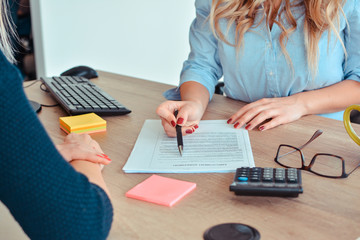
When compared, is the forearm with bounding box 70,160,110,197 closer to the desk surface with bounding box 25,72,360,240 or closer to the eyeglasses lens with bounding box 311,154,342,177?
the desk surface with bounding box 25,72,360,240

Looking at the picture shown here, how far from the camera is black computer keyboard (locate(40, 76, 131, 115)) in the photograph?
1178mm

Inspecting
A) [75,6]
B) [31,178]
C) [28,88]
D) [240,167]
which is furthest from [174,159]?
[75,6]

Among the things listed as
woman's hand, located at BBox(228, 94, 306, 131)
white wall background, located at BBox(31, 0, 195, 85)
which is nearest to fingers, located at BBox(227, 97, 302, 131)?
woman's hand, located at BBox(228, 94, 306, 131)

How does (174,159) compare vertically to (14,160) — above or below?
below

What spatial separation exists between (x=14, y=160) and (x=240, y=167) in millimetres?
435

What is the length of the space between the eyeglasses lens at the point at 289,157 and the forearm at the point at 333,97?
0.31 m

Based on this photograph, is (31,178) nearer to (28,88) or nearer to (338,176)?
(338,176)

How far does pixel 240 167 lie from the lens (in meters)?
0.84

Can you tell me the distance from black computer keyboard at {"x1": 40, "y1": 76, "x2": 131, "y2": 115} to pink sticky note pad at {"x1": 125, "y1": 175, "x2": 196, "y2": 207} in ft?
1.41

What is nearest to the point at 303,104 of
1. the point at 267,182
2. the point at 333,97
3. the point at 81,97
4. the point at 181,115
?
the point at 333,97

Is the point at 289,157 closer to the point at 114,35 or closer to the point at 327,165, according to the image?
the point at 327,165

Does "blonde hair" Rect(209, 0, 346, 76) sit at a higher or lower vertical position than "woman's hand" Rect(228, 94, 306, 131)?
higher

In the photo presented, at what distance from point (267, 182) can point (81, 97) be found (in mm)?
720

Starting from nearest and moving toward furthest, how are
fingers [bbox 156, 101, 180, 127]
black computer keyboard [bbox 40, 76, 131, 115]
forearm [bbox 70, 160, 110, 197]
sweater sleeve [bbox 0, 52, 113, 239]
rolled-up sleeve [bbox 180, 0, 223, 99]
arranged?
sweater sleeve [bbox 0, 52, 113, 239] < forearm [bbox 70, 160, 110, 197] < fingers [bbox 156, 101, 180, 127] < black computer keyboard [bbox 40, 76, 131, 115] < rolled-up sleeve [bbox 180, 0, 223, 99]
